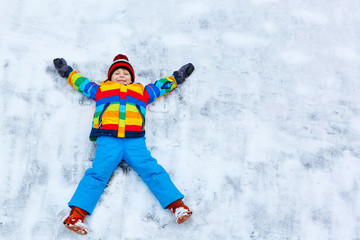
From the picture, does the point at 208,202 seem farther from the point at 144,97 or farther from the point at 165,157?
the point at 144,97

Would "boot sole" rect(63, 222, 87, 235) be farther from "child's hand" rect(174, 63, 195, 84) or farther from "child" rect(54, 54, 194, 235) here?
"child's hand" rect(174, 63, 195, 84)

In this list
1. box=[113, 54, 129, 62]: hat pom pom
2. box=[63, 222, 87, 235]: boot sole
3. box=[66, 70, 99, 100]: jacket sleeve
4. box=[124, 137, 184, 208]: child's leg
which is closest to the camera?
box=[63, 222, 87, 235]: boot sole

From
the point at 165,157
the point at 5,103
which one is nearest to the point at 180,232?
the point at 165,157

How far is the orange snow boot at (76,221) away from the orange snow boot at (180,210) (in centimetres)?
52

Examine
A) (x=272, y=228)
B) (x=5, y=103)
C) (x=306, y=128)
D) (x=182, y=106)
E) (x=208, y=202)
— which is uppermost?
(x=5, y=103)

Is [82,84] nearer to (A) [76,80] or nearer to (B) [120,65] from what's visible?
(A) [76,80]

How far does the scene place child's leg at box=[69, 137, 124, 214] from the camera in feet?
6.57

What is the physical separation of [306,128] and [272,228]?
2.62ft

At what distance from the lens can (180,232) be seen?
207 centimetres

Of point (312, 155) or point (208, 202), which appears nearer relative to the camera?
point (208, 202)

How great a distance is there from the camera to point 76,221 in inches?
76.7

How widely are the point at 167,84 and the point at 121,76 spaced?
1.10 ft

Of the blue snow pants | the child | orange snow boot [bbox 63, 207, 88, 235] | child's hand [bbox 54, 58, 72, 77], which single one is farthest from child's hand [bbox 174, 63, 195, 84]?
orange snow boot [bbox 63, 207, 88, 235]

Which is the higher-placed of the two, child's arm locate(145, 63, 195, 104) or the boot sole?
child's arm locate(145, 63, 195, 104)
